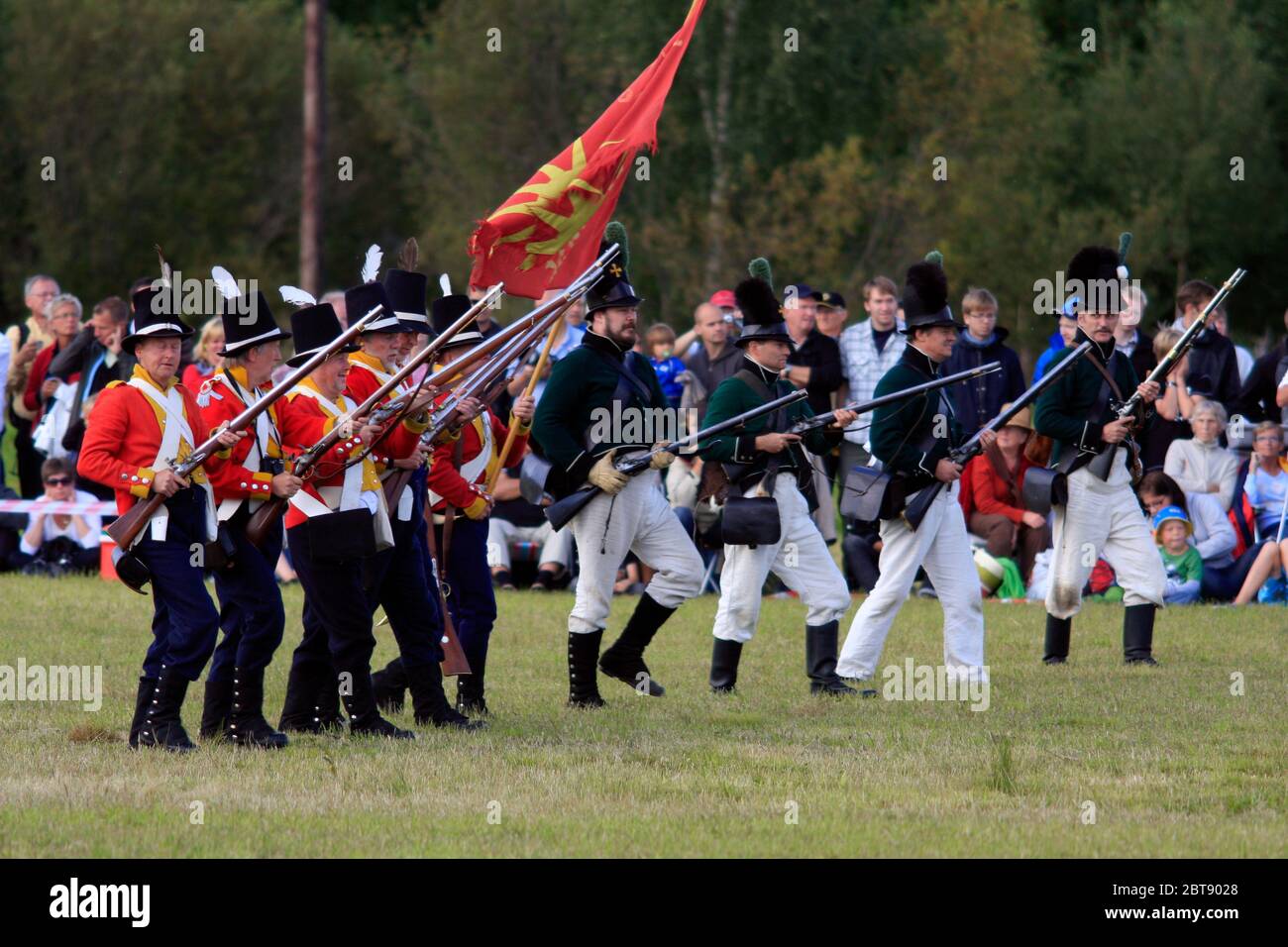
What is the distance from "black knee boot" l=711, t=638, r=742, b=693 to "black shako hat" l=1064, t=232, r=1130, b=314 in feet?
9.93

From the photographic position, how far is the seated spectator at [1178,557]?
15.6 m

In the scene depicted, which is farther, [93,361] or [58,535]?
[93,361]

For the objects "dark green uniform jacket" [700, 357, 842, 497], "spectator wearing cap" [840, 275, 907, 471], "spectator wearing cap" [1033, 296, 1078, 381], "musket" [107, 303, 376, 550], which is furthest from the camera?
"spectator wearing cap" [840, 275, 907, 471]

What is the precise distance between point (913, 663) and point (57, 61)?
1009 inches

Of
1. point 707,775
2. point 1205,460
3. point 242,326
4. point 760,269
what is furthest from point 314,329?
point 1205,460

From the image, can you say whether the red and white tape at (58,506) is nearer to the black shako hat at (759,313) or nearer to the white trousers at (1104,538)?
the black shako hat at (759,313)

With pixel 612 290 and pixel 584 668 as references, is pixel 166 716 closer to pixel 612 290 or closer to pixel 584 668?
pixel 584 668

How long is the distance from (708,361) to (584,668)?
20.3 ft

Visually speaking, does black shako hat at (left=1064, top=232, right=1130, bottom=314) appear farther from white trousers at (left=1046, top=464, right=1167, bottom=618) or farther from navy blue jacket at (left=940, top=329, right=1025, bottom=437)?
navy blue jacket at (left=940, top=329, right=1025, bottom=437)

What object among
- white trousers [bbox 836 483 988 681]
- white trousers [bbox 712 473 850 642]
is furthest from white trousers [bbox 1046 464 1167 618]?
white trousers [bbox 712 473 850 642]

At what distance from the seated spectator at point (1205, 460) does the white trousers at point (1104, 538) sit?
3.59 metres

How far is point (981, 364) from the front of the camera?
1603 cm

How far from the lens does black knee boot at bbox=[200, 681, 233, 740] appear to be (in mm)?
9719

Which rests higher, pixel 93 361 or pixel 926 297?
pixel 926 297
